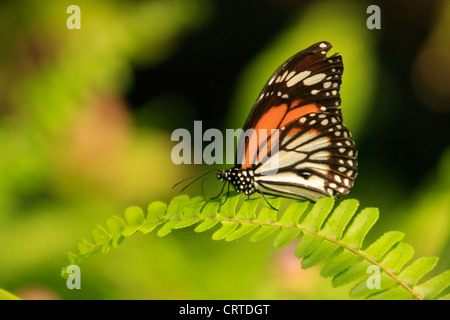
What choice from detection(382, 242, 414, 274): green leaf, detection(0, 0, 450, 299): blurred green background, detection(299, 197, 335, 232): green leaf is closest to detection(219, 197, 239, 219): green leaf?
detection(299, 197, 335, 232): green leaf

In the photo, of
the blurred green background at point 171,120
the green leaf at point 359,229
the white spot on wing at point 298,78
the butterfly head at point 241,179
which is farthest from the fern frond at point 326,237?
the blurred green background at point 171,120

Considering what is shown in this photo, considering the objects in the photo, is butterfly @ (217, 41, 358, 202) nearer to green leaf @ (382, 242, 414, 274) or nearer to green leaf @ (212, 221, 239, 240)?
green leaf @ (212, 221, 239, 240)

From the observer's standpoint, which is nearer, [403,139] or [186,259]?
[186,259]

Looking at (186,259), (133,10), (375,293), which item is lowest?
(375,293)

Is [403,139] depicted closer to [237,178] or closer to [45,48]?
[237,178]

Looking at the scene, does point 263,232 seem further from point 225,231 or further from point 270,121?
point 270,121

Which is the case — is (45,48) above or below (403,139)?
above

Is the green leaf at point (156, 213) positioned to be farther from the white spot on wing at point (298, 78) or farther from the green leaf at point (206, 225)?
the white spot on wing at point (298, 78)

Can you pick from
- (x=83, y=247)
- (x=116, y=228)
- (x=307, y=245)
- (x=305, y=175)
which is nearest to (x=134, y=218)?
(x=116, y=228)

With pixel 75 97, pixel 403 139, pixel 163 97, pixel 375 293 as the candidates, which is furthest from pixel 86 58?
pixel 403 139
